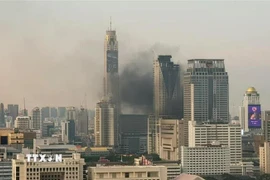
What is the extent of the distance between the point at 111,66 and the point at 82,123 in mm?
6675

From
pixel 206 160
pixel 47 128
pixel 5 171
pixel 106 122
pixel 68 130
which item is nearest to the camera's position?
pixel 5 171

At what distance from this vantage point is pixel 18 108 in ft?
240

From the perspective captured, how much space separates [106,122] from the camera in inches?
3002

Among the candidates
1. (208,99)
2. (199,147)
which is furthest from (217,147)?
(208,99)

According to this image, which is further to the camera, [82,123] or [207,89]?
[82,123]

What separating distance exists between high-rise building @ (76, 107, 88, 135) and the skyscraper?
16.3 m

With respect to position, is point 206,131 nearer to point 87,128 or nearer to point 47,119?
point 87,128

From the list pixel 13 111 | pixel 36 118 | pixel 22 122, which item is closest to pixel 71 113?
pixel 36 118

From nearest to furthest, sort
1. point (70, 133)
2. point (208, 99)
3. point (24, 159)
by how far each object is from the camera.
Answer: point (24, 159), point (208, 99), point (70, 133)

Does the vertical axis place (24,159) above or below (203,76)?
below

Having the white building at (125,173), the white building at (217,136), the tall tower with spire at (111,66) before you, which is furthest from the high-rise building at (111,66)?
the white building at (125,173)

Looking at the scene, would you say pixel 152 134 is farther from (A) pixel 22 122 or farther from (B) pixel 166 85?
(A) pixel 22 122

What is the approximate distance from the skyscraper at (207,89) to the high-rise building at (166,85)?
7.31ft

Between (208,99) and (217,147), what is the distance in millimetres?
13447
